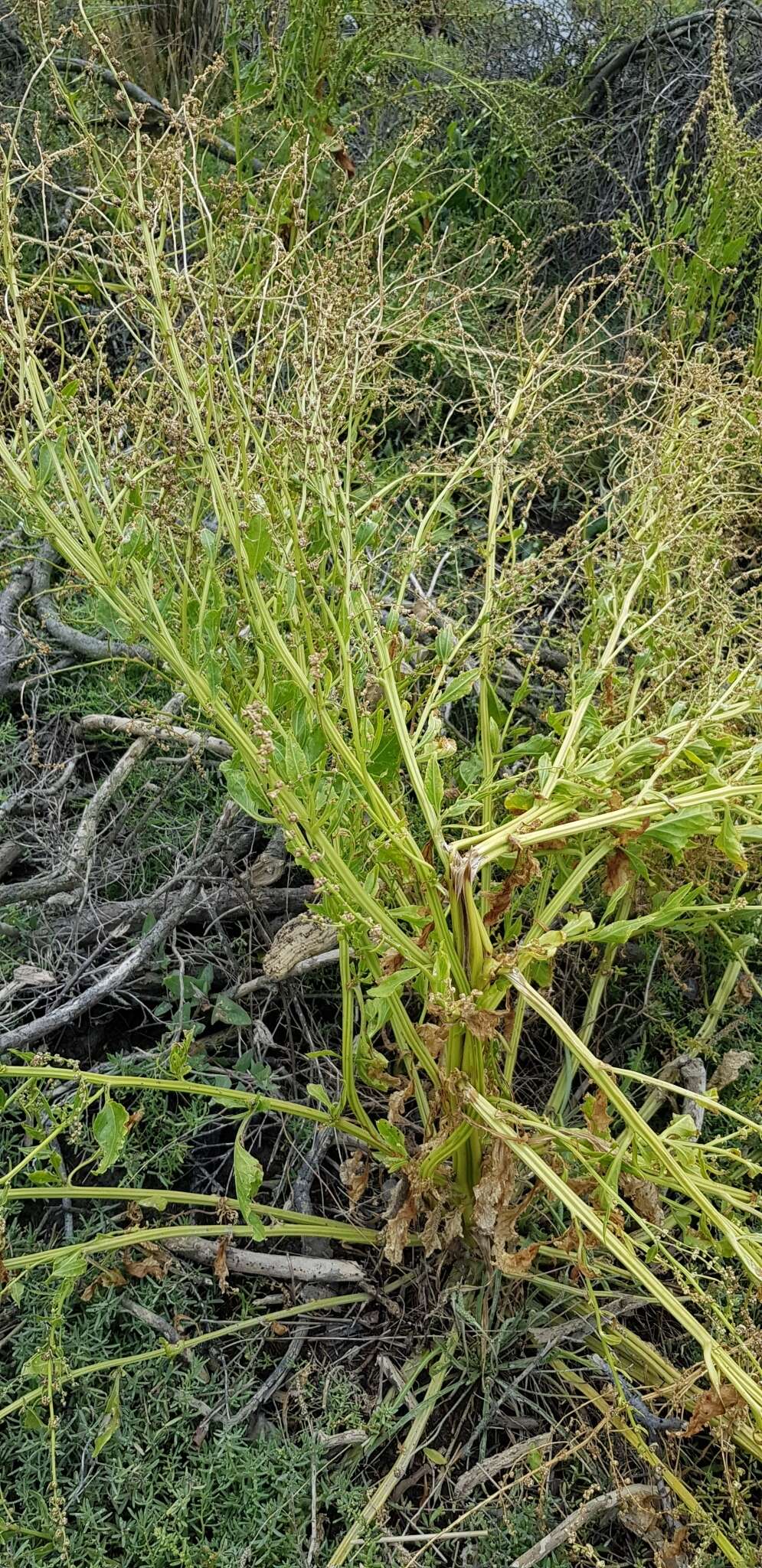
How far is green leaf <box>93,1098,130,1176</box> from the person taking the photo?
1.18m

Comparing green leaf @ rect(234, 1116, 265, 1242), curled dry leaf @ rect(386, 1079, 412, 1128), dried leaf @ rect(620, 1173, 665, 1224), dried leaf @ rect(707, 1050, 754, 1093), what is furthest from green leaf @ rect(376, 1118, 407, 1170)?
dried leaf @ rect(707, 1050, 754, 1093)

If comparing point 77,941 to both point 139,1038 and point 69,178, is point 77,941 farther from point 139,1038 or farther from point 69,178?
point 69,178

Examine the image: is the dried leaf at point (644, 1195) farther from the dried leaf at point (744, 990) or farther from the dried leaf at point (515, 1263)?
the dried leaf at point (744, 990)

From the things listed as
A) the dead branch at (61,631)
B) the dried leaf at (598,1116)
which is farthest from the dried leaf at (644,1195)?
the dead branch at (61,631)

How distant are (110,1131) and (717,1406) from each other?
658 millimetres

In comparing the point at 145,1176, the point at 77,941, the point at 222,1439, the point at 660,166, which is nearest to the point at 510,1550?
the point at 222,1439

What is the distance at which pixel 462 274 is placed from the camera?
3041mm

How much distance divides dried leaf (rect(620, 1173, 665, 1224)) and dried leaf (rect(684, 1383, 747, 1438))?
0.22 metres

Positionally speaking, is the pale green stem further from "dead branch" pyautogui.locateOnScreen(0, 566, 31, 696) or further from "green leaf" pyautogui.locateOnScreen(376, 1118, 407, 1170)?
"dead branch" pyautogui.locateOnScreen(0, 566, 31, 696)

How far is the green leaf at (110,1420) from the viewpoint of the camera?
1339mm

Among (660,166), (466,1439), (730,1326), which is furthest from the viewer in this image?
(660,166)

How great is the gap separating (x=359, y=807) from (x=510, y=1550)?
2.88 feet

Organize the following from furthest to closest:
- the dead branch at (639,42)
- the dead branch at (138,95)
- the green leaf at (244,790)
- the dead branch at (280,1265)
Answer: the dead branch at (639,42), the dead branch at (138,95), the dead branch at (280,1265), the green leaf at (244,790)

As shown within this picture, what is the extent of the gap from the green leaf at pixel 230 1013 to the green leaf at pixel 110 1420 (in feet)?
1.56
